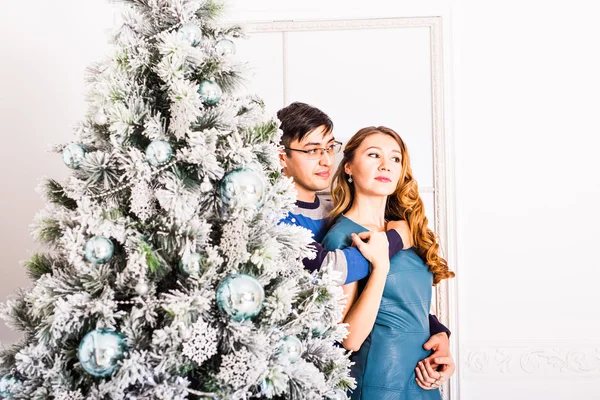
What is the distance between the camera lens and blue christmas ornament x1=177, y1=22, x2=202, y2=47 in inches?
49.0

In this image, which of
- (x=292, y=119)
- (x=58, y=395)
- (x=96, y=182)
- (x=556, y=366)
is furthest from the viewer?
(x=556, y=366)

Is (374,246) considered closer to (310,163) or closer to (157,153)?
(310,163)

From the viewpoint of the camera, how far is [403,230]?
6.37 ft

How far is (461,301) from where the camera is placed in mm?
2281

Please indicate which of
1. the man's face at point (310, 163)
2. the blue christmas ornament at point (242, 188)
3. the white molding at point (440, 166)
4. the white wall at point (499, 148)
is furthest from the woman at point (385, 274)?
the blue christmas ornament at point (242, 188)

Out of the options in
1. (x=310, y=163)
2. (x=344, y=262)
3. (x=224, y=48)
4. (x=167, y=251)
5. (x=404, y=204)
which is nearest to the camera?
(x=167, y=251)

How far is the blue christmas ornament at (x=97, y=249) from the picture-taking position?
1.11 meters

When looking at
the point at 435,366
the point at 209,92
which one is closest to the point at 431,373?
the point at 435,366

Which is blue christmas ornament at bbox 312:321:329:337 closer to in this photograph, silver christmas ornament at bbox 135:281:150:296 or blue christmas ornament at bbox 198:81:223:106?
silver christmas ornament at bbox 135:281:150:296

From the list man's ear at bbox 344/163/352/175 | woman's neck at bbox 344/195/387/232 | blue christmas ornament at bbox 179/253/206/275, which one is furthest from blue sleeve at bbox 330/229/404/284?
blue christmas ornament at bbox 179/253/206/275

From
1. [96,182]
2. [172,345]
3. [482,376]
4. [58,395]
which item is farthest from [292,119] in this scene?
[482,376]

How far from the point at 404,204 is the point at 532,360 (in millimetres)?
893

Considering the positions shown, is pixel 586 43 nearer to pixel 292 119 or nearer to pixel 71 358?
pixel 292 119

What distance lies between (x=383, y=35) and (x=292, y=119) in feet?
2.26
